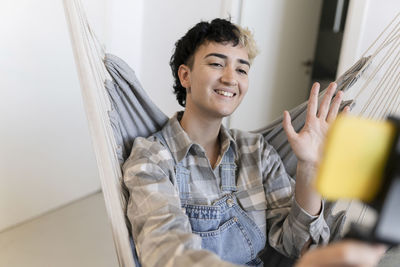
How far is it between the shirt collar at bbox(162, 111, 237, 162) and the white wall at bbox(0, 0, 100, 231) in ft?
2.92

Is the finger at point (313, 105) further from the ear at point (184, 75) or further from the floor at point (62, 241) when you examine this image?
the floor at point (62, 241)

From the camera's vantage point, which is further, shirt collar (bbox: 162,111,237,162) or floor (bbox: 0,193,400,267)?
floor (bbox: 0,193,400,267)

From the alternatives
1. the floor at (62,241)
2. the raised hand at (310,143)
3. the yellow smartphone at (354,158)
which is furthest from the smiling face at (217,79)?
the floor at (62,241)

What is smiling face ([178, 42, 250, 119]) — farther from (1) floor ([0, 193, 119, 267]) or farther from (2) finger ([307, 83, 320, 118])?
(1) floor ([0, 193, 119, 267])

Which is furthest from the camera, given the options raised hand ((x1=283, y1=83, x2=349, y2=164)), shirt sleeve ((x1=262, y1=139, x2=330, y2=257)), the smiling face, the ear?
the ear

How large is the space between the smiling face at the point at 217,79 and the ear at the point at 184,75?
2 centimetres

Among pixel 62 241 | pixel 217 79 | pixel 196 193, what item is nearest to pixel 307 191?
pixel 196 193

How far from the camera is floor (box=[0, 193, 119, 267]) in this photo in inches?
60.0

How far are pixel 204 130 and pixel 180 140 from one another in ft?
0.30

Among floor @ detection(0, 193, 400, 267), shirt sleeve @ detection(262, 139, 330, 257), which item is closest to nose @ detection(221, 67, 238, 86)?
shirt sleeve @ detection(262, 139, 330, 257)

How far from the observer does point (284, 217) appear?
998 millimetres

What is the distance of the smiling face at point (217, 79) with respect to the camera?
1.01 m

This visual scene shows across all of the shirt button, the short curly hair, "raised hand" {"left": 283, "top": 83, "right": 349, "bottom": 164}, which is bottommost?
the shirt button

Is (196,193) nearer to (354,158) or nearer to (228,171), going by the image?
(228,171)
